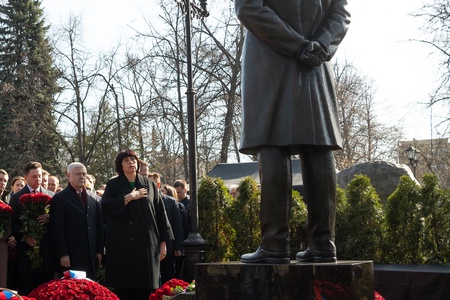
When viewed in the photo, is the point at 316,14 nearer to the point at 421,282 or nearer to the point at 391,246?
the point at 421,282

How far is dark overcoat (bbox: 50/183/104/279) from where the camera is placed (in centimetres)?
825

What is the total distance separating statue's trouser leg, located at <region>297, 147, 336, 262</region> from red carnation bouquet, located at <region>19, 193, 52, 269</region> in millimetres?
4221

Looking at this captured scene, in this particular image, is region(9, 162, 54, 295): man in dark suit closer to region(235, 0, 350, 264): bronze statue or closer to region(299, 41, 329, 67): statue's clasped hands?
region(235, 0, 350, 264): bronze statue

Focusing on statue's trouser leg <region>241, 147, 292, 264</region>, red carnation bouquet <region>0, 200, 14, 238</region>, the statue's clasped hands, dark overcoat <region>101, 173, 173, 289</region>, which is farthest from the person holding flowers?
the statue's clasped hands

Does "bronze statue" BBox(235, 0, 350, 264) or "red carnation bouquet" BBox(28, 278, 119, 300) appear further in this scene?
"red carnation bouquet" BBox(28, 278, 119, 300)

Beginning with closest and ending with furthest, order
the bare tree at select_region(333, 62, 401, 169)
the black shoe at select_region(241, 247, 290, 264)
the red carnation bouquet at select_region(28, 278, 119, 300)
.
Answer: the black shoe at select_region(241, 247, 290, 264) → the red carnation bouquet at select_region(28, 278, 119, 300) → the bare tree at select_region(333, 62, 401, 169)

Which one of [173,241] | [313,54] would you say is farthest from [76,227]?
[313,54]

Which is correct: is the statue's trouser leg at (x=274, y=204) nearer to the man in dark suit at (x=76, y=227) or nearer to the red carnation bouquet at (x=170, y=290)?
the red carnation bouquet at (x=170, y=290)

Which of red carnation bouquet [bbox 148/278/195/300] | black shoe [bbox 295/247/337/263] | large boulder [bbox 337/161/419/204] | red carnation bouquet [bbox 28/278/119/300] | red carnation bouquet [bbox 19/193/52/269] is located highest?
large boulder [bbox 337/161/419/204]

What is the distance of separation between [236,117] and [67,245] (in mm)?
22228

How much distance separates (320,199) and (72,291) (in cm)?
226

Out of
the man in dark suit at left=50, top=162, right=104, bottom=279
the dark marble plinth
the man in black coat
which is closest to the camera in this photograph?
the dark marble plinth

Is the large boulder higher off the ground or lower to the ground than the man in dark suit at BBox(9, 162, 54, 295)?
higher

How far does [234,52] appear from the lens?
30641mm
